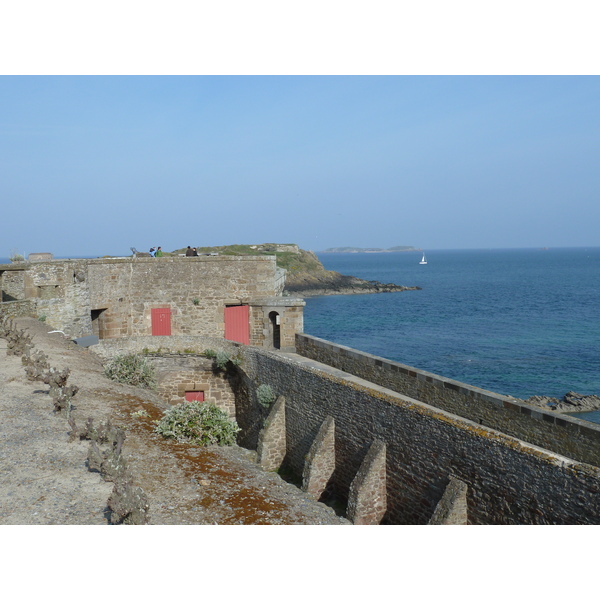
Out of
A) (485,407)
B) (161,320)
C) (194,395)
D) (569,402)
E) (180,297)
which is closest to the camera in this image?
(485,407)

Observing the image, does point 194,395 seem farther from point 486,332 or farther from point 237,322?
point 486,332

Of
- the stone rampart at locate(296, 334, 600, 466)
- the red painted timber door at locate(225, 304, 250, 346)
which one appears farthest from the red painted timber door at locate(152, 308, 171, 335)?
the stone rampart at locate(296, 334, 600, 466)

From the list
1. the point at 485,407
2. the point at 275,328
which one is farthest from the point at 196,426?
the point at 275,328

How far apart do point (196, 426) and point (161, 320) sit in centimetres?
1201

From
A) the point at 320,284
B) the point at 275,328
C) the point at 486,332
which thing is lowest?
the point at 486,332

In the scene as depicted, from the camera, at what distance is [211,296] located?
24.4 meters

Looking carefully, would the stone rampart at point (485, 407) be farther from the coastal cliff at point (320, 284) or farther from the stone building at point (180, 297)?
the coastal cliff at point (320, 284)

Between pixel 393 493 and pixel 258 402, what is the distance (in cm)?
755

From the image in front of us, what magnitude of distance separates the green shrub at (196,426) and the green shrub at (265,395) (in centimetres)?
498

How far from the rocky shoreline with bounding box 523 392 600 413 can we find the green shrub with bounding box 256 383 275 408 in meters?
16.2

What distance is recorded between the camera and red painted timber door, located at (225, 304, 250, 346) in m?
24.4

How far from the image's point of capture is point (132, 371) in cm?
1927

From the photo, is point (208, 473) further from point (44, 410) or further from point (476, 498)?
point (476, 498)

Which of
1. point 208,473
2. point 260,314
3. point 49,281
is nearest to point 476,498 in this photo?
point 208,473
